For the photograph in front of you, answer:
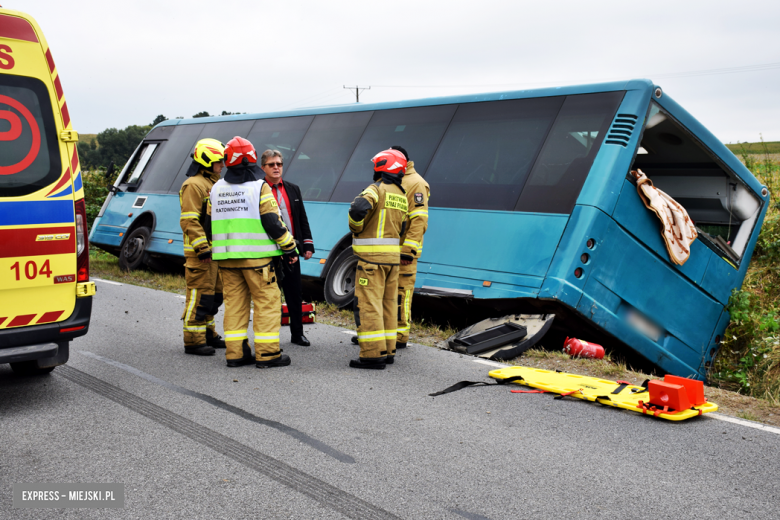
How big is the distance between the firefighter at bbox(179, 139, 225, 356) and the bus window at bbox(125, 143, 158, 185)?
8023 millimetres

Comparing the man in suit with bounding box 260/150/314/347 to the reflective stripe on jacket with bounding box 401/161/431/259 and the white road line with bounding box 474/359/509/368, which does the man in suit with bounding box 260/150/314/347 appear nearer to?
the reflective stripe on jacket with bounding box 401/161/431/259

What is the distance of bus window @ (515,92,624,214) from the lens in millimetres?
6812

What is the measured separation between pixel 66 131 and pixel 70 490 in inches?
101

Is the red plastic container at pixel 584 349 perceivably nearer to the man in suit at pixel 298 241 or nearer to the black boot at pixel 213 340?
the man in suit at pixel 298 241

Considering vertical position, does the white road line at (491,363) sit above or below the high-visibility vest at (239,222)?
below

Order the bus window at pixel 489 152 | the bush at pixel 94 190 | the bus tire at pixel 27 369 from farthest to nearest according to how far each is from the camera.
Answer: the bush at pixel 94 190 < the bus window at pixel 489 152 < the bus tire at pixel 27 369

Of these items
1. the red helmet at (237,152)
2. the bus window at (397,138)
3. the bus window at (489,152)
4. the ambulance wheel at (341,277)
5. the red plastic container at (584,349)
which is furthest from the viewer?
the ambulance wheel at (341,277)

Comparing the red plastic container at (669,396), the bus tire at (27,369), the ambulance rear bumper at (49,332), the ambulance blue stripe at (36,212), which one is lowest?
the bus tire at (27,369)

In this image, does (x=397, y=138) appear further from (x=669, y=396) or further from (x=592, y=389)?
(x=669, y=396)

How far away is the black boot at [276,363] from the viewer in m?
5.73

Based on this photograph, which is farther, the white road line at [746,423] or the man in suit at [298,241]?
the man in suit at [298,241]

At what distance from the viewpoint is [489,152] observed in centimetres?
791

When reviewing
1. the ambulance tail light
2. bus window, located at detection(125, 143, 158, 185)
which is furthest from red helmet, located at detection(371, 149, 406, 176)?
bus window, located at detection(125, 143, 158, 185)

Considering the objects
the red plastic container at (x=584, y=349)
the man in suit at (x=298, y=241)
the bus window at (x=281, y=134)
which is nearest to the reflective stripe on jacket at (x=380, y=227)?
the man in suit at (x=298, y=241)
